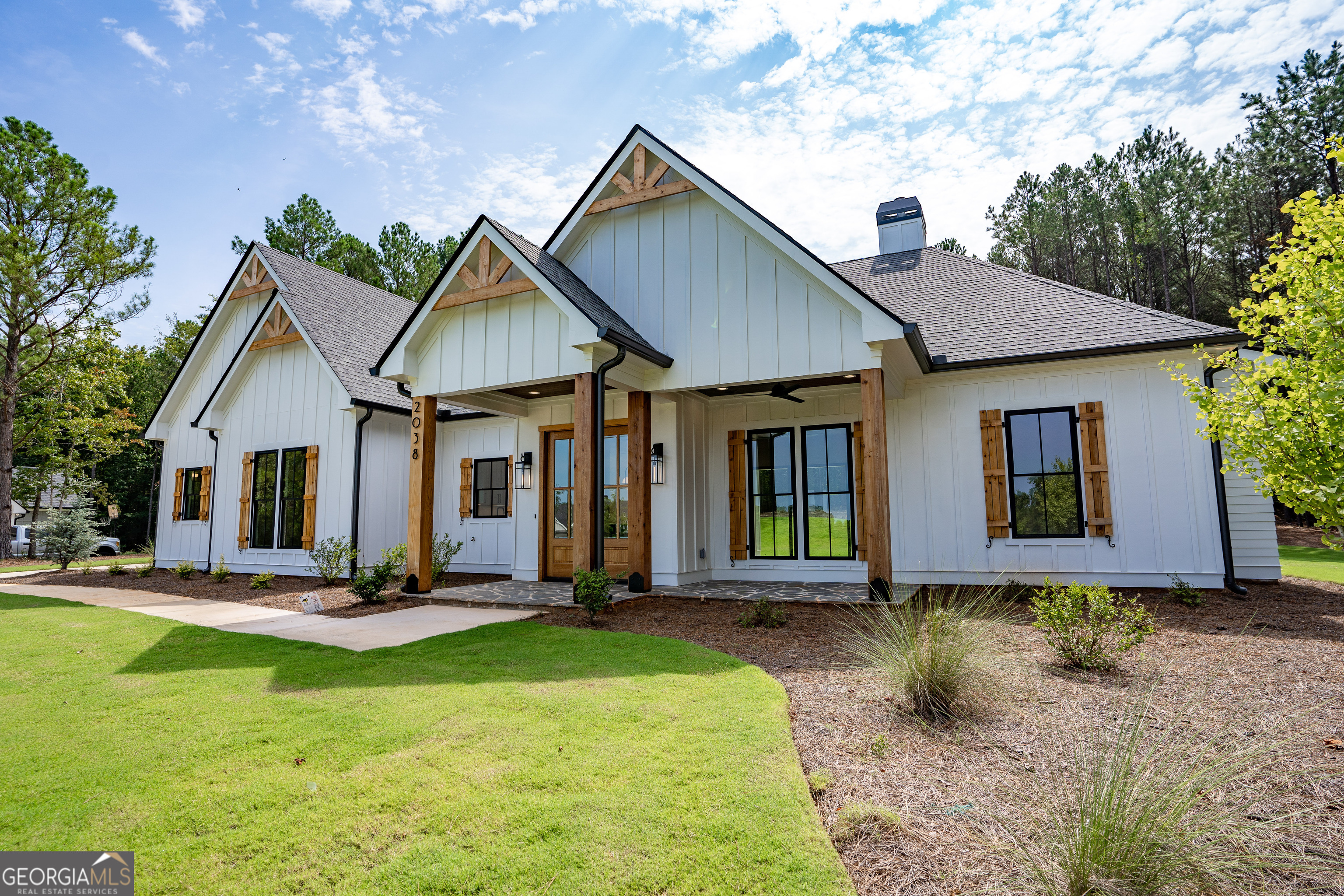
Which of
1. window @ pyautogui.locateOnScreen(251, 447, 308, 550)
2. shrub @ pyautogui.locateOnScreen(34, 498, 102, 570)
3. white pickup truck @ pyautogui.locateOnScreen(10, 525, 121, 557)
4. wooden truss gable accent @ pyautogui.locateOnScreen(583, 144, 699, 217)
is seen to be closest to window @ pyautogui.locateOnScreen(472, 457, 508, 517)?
window @ pyautogui.locateOnScreen(251, 447, 308, 550)

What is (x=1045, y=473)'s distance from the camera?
848 centimetres

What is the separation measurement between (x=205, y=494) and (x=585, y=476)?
1014cm

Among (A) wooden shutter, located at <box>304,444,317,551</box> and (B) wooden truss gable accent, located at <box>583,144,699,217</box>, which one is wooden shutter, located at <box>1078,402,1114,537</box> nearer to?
(B) wooden truss gable accent, located at <box>583,144,699,217</box>

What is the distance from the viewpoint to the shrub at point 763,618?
6.16 m

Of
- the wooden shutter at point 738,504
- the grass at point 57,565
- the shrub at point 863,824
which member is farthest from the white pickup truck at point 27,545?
the shrub at point 863,824

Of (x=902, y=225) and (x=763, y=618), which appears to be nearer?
(x=763, y=618)

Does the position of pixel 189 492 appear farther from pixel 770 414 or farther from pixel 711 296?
pixel 770 414

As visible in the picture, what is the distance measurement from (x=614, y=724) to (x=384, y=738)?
A: 46.3 inches

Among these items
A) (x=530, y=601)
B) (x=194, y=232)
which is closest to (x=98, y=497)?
(x=194, y=232)

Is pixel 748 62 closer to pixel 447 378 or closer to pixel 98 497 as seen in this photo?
pixel 447 378

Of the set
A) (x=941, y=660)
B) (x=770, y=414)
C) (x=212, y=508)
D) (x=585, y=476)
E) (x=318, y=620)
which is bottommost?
(x=318, y=620)

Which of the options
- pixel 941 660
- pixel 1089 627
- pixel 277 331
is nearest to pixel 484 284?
pixel 277 331

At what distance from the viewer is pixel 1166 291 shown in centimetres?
2142

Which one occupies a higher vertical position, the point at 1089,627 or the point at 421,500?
the point at 421,500
